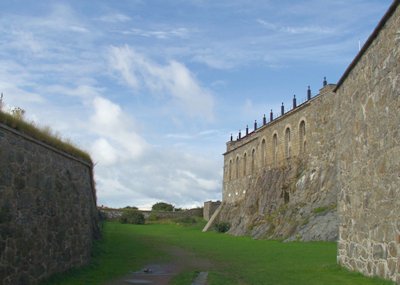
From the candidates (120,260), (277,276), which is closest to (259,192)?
(120,260)

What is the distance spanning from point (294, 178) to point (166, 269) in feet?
70.5

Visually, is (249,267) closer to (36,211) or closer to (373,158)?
(373,158)

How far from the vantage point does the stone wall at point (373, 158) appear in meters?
9.69

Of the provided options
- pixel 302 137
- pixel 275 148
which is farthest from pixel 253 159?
pixel 302 137

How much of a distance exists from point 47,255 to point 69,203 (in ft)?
7.37

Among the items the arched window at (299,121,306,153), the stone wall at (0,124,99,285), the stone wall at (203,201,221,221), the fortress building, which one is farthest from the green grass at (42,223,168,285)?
the stone wall at (203,201,221,221)

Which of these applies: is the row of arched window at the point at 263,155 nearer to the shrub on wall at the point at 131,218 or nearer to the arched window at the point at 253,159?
the arched window at the point at 253,159

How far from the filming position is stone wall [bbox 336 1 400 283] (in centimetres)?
969

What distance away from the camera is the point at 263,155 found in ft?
138

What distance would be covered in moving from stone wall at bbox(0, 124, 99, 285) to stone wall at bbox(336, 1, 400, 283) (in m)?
7.03

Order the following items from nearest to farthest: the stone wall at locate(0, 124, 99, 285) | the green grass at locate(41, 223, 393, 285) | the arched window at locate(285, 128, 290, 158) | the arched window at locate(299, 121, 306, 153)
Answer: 1. the stone wall at locate(0, 124, 99, 285)
2. the green grass at locate(41, 223, 393, 285)
3. the arched window at locate(299, 121, 306, 153)
4. the arched window at locate(285, 128, 290, 158)

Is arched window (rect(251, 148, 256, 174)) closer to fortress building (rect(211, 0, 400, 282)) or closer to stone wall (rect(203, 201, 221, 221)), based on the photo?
stone wall (rect(203, 201, 221, 221))

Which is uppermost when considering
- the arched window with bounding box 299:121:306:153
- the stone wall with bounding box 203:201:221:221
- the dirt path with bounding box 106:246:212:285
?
the arched window with bounding box 299:121:306:153

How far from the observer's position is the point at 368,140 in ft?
37.5
